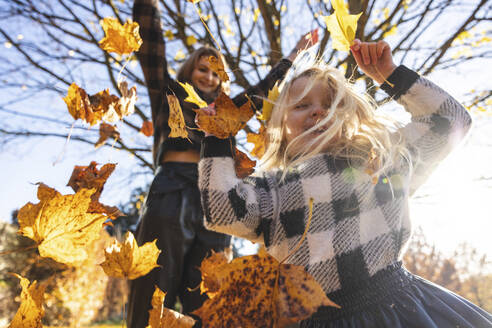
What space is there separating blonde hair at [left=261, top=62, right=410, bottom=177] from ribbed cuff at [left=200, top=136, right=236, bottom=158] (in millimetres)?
218

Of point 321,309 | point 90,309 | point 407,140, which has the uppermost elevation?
point 407,140

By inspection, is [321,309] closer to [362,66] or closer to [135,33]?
[362,66]

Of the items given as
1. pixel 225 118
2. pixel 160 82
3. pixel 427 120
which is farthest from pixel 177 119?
pixel 160 82

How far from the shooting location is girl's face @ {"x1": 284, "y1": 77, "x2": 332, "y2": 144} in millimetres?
983

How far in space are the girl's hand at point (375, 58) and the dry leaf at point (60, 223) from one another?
850 mm

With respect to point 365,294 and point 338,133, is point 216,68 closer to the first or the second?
point 338,133

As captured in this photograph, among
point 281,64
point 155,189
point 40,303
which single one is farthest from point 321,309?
point 281,64

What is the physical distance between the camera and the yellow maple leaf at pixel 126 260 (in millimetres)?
744

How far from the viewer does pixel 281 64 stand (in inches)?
53.2

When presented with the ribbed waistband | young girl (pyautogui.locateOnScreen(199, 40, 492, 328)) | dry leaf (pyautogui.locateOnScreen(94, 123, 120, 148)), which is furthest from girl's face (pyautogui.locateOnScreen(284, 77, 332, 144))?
dry leaf (pyautogui.locateOnScreen(94, 123, 120, 148))

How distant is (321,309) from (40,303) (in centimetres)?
65

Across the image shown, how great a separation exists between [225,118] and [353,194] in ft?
1.42

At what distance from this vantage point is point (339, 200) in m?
0.84

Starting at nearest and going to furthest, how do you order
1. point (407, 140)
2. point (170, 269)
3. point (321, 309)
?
point (321, 309) < point (407, 140) < point (170, 269)
